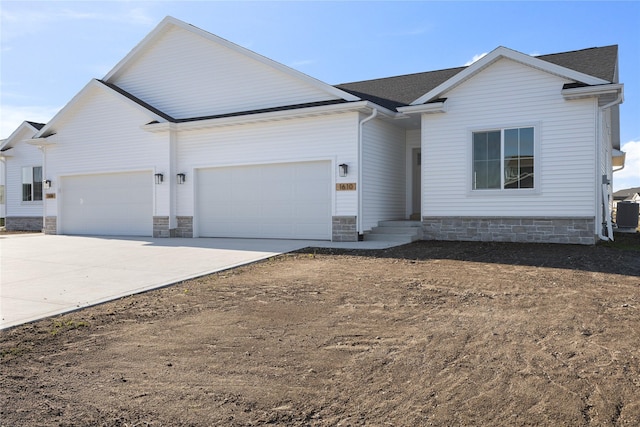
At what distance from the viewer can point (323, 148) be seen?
43.4 ft

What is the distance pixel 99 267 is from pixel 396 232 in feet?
25.3

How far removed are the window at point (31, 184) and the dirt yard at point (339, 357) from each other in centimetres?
1767

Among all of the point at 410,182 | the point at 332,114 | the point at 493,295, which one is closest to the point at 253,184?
the point at 332,114

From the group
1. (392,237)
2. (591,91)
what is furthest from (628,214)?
(392,237)

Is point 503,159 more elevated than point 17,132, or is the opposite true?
point 17,132

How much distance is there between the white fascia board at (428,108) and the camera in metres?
12.3

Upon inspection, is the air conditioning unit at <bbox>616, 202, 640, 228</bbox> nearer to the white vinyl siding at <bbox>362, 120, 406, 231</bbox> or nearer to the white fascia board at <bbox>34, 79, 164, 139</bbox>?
the white vinyl siding at <bbox>362, 120, 406, 231</bbox>

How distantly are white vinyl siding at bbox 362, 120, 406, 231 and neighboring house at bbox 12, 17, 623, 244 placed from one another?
0.21 feet

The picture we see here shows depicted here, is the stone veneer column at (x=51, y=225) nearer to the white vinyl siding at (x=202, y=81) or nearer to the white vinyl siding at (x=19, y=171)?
the white vinyl siding at (x=19, y=171)

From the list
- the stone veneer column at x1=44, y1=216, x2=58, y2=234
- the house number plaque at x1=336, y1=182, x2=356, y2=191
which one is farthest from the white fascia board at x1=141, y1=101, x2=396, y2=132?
the stone veneer column at x1=44, y1=216, x2=58, y2=234

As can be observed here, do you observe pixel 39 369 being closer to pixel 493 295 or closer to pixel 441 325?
pixel 441 325

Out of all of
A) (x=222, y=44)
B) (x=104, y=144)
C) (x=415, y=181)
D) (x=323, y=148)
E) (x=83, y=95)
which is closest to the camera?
(x=323, y=148)

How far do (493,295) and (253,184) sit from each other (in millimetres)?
9560

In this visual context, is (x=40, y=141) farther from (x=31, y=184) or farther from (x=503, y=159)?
(x=503, y=159)
